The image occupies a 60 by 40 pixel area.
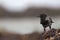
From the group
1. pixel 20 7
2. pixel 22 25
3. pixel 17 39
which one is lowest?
pixel 17 39

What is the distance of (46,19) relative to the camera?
971 millimetres

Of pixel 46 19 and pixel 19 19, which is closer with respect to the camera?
pixel 46 19

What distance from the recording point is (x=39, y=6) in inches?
46.5

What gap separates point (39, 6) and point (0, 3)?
31 cm

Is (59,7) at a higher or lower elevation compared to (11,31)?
higher

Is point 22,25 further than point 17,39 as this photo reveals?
Yes

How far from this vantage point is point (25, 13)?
119cm

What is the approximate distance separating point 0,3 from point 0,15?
97 mm

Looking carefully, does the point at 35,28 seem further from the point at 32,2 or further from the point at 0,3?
the point at 0,3

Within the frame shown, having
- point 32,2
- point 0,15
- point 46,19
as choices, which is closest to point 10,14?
point 0,15

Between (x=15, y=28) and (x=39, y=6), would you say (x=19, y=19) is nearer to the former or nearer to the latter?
(x=15, y=28)

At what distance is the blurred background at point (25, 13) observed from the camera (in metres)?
1.17

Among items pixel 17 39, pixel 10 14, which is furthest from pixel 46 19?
pixel 10 14

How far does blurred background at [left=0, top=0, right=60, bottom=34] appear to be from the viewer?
117 centimetres
